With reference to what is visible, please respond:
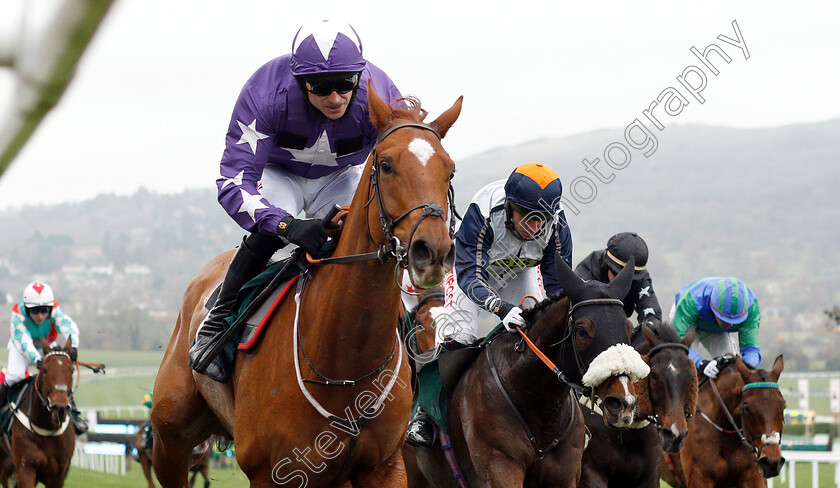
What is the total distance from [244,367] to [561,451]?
2073mm

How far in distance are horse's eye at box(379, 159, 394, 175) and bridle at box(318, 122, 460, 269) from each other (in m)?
0.03

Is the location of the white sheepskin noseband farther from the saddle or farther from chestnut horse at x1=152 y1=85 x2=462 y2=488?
the saddle

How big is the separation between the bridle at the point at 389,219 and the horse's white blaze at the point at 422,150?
0.15m

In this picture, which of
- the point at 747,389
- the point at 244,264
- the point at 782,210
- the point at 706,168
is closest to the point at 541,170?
the point at 244,264

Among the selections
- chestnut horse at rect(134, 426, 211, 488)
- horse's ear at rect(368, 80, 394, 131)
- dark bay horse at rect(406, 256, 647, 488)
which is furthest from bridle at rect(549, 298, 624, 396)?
chestnut horse at rect(134, 426, 211, 488)

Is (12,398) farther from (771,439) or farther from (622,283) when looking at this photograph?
(622,283)

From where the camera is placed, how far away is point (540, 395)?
5570mm

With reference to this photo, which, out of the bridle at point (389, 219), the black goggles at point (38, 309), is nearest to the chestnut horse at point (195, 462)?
the black goggles at point (38, 309)

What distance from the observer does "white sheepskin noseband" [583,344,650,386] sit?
15.6ft

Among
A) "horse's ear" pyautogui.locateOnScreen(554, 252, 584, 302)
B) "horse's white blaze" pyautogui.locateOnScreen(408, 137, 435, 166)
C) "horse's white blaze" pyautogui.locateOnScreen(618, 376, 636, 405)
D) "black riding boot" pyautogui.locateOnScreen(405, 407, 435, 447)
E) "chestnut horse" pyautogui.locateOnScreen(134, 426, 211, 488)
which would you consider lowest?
"chestnut horse" pyautogui.locateOnScreen(134, 426, 211, 488)

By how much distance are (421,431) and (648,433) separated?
1.56 meters

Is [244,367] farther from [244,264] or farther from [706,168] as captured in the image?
[706,168]

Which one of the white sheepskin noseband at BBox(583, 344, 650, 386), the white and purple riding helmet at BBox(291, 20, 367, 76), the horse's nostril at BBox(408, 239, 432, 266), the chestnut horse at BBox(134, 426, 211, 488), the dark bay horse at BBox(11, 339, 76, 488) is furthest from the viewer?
the chestnut horse at BBox(134, 426, 211, 488)

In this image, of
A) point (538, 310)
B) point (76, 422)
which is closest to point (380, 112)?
point (538, 310)
